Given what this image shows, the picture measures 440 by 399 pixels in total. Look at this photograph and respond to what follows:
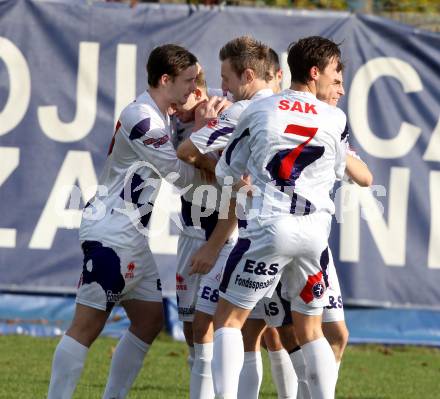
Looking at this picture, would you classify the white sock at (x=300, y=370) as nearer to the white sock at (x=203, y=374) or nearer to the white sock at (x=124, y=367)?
the white sock at (x=203, y=374)

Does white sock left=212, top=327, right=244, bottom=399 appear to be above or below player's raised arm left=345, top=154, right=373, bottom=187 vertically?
below

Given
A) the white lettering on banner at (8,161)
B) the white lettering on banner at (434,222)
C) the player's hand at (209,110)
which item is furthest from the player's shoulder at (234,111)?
the white lettering on banner at (434,222)

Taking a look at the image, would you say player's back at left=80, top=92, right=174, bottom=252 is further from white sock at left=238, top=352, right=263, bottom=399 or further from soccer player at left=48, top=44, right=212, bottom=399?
white sock at left=238, top=352, right=263, bottom=399

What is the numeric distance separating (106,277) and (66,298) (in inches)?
175

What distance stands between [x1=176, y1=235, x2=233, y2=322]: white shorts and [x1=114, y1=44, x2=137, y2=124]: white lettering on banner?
3.95m

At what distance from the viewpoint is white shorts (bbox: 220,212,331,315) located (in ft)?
16.9

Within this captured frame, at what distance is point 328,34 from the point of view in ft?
33.1

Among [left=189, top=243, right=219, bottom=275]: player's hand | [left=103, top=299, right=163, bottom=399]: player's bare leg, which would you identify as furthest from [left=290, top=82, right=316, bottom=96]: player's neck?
[left=103, top=299, right=163, bottom=399]: player's bare leg

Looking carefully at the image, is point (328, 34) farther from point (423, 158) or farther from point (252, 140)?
point (252, 140)

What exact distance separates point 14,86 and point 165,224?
1.78 meters

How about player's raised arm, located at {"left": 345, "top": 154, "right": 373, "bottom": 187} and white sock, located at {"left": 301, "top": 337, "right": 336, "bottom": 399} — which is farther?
player's raised arm, located at {"left": 345, "top": 154, "right": 373, "bottom": 187}

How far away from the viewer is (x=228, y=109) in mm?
5582

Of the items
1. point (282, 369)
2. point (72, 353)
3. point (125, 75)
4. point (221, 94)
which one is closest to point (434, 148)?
point (125, 75)

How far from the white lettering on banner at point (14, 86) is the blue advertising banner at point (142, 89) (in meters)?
0.01
